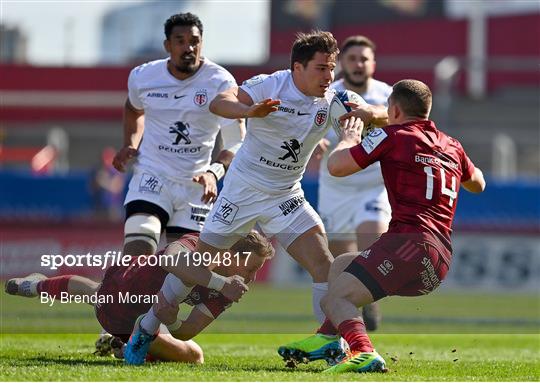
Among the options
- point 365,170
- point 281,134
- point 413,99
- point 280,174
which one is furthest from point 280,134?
point 365,170

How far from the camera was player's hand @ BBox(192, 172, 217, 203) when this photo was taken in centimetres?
894

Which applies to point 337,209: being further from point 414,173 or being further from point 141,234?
point 414,173

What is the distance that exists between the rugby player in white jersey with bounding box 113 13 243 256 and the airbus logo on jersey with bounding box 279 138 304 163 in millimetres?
1023

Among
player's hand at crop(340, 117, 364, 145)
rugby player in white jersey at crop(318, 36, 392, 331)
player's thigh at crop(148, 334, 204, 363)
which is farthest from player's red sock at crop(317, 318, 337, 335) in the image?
rugby player in white jersey at crop(318, 36, 392, 331)

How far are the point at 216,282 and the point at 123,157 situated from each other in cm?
174

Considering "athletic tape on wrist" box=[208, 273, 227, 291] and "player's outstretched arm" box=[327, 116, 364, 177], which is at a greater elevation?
"player's outstretched arm" box=[327, 116, 364, 177]

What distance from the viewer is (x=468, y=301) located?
62.3ft

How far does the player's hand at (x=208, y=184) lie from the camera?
894 centimetres

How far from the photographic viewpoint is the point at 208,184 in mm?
8938

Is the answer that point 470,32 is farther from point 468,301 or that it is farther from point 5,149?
point 468,301

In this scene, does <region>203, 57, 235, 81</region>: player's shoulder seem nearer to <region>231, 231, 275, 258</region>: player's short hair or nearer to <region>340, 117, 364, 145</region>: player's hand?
<region>231, 231, 275, 258</region>: player's short hair

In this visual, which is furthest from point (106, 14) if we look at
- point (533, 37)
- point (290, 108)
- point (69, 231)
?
point (290, 108)

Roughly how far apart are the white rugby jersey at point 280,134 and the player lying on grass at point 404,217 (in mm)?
607

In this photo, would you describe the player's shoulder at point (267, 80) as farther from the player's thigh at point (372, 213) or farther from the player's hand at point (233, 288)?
the player's thigh at point (372, 213)
